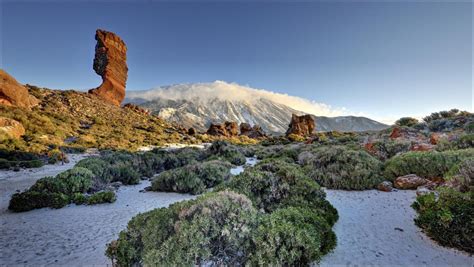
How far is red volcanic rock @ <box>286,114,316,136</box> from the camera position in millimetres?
59438

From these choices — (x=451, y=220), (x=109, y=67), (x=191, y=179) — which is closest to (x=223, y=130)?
(x=109, y=67)

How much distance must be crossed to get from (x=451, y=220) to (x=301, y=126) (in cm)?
5815

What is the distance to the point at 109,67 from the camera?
1938 inches

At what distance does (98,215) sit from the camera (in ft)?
20.8

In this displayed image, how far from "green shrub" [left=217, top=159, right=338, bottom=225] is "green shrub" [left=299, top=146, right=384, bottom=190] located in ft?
9.95

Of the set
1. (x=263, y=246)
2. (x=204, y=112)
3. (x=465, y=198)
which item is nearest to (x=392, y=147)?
(x=465, y=198)

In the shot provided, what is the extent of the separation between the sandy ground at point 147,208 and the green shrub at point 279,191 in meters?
0.67

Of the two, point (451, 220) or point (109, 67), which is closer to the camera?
point (451, 220)

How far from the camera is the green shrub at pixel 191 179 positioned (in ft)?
28.8

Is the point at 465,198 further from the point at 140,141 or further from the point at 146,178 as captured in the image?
the point at 140,141

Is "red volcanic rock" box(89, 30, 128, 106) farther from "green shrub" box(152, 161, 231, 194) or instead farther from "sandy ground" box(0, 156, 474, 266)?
"sandy ground" box(0, 156, 474, 266)

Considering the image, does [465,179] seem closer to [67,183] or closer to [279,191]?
[279,191]

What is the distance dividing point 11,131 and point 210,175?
1887 centimetres

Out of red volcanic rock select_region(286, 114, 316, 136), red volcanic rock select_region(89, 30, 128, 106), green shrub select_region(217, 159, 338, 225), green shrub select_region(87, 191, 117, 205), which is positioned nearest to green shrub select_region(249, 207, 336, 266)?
green shrub select_region(217, 159, 338, 225)
